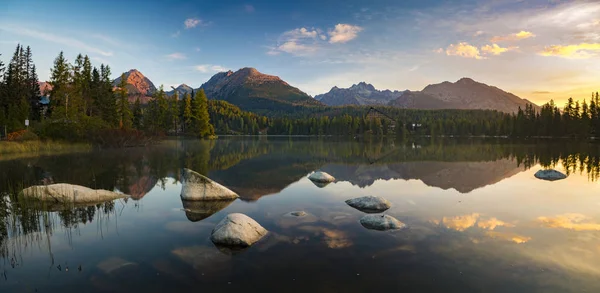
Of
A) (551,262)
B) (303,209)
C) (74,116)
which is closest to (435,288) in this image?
(551,262)

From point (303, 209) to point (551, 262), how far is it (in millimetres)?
9650

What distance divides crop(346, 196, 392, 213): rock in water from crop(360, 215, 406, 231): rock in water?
7.68ft

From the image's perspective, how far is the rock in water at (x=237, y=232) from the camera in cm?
1062

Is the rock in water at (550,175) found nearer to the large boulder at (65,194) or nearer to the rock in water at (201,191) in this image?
the rock in water at (201,191)

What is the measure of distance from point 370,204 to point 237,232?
7677 mm

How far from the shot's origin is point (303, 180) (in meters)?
25.3

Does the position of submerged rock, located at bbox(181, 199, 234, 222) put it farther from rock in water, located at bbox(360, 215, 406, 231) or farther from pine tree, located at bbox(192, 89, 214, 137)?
pine tree, located at bbox(192, 89, 214, 137)

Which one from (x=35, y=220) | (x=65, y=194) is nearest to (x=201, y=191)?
(x=65, y=194)

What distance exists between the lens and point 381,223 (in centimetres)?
A: 1264

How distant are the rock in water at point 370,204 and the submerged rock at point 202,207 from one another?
665 centimetres

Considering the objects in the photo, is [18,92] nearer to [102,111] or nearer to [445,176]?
[102,111]

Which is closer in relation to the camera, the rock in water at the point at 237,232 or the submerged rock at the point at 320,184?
the rock in water at the point at 237,232

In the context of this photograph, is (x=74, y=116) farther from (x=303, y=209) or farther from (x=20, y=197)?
(x=303, y=209)

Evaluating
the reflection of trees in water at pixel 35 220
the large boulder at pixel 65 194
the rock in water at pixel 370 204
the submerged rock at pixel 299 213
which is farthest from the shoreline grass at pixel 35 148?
the rock in water at pixel 370 204
